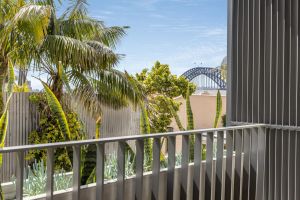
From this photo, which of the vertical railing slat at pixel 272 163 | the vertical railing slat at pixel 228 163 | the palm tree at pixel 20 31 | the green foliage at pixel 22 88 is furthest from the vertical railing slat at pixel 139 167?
the green foliage at pixel 22 88

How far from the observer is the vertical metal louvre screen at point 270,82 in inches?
105

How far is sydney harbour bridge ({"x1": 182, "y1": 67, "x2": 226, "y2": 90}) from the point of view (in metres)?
15.4

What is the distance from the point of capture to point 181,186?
2.25 meters

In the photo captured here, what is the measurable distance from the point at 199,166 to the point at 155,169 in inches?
14.5

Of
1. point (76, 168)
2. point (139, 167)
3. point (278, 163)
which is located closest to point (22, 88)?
point (278, 163)

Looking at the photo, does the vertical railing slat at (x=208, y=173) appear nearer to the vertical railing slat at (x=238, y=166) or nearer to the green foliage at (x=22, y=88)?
the vertical railing slat at (x=238, y=166)

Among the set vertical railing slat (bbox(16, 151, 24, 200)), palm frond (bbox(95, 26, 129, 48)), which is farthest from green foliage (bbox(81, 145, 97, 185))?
palm frond (bbox(95, 26, 129, 48))

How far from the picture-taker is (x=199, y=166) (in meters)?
2.28

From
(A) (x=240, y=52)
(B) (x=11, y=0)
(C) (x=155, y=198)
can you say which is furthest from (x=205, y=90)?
(C) (x=155, y=198)

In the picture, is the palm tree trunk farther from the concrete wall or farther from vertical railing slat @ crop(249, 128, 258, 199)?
the concrete wall

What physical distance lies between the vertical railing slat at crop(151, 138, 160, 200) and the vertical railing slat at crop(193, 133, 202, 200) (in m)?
0.32

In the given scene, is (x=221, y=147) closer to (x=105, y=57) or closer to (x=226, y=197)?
(x=226, y=197)

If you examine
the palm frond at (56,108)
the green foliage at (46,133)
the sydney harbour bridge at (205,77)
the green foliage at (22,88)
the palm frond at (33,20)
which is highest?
the palm frond at (33,20)

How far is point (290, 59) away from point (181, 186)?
48.8 inches
